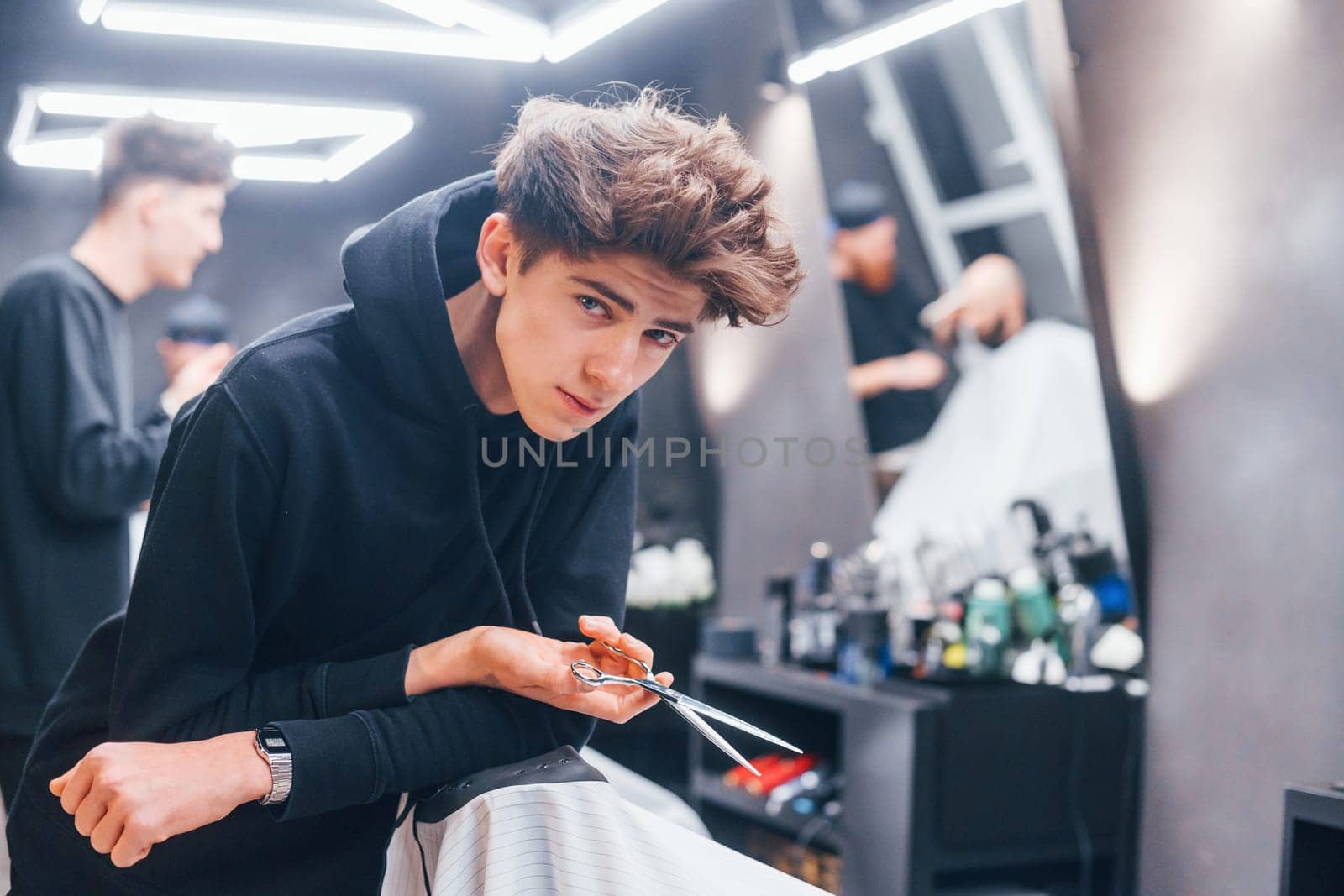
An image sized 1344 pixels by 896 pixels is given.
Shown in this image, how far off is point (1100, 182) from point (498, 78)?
6.49 feet

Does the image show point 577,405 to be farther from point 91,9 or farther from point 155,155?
point 91,9

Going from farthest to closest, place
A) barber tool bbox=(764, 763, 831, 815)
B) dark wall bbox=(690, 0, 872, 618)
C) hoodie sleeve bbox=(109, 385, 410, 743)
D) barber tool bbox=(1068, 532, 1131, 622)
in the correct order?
dark wall bbox=(690, 0, 872, 618) → barber tool bbox=(764, 763, 831, 815) → barber tool bbox=(1068, 532, 1131, 622) → hoodie sleeve bbox=(109, 385, 410, 743)

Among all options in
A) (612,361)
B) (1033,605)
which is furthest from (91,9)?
(1033,605)

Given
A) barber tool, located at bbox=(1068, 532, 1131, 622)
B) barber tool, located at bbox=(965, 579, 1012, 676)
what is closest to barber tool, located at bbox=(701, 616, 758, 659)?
barber tool, located at bbox=(965, 579, 1012, 676)

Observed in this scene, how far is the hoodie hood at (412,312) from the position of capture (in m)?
1.05

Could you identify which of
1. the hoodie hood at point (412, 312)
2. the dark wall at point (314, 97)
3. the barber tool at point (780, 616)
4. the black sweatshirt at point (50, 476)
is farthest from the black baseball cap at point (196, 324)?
the hoodie hood at point (412, 312)

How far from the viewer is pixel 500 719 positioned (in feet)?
3.33

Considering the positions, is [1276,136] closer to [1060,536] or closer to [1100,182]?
[1100,182]

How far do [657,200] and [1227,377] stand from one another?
1.82 meters

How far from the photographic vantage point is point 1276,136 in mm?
2207

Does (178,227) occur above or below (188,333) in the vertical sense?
below

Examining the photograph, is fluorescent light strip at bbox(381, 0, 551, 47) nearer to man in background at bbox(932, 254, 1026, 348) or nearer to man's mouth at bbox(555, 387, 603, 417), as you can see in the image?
man in background at bbox(932, 254, 1026, 348)

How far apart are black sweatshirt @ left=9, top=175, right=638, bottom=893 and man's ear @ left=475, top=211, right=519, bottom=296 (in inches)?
2.0

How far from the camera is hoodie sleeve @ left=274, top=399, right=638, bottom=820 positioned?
3.02 feet
